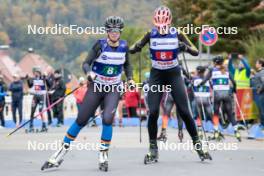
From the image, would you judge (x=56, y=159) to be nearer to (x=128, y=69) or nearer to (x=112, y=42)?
(x=128, y=69)

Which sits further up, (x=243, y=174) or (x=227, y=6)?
(x=227, y=6)

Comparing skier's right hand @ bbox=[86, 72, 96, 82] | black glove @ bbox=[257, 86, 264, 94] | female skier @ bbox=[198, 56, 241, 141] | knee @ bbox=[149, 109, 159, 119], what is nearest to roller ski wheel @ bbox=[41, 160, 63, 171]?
skier's right hand @ bbox=[86, 72, 96, 82]

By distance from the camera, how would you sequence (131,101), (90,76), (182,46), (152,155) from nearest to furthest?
(90,76) → (182,46) → (152,155) → (131,101)

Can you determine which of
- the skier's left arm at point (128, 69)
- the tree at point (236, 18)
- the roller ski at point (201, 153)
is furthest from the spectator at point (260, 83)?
the tree at point (236, 18)

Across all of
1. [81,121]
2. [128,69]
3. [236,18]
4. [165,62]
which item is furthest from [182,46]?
[236,18]

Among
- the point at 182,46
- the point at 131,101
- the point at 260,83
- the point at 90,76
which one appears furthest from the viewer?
the point at 131,101

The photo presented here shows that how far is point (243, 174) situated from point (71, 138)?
238 cm

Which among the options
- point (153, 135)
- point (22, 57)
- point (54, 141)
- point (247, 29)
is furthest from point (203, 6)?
point (22, 57)

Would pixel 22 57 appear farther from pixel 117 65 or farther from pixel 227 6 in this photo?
pixel 117 65

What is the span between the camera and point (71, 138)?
10.1 meters

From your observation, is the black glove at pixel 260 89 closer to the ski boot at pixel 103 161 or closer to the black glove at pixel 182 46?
the black glove at pixel 182 46

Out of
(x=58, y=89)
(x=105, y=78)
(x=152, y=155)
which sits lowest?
(x=152, y=155)

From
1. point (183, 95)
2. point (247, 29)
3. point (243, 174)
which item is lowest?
point (243, 174)

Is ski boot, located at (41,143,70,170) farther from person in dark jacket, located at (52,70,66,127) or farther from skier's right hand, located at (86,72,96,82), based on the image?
person in dark jacket, located at (52,70,66,127)
